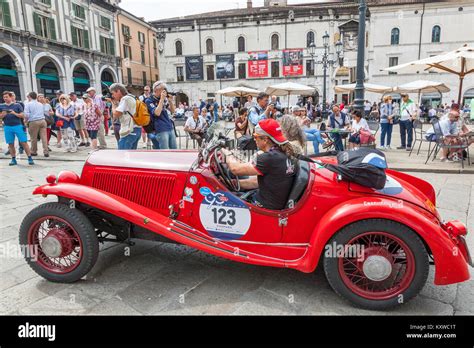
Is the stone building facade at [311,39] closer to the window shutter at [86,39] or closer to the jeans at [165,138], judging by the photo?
the window shutter at [86,39]

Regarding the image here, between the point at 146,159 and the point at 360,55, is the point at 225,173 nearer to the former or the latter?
the point at 146,159

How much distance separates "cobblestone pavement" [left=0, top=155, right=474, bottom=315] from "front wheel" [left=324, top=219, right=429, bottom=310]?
13cm

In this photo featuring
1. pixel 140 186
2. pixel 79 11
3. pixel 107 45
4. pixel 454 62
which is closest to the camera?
pixel 140 186

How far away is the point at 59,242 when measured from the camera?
8.99 feet

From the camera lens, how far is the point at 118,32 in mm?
35812

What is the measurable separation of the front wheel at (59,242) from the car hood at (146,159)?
1.75 ft

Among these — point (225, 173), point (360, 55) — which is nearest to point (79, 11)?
point (360, 55)

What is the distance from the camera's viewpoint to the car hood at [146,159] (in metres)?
2.90

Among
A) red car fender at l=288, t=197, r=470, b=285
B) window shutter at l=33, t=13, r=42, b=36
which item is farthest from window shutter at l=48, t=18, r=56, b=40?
red car fender at l=288, t=197, r=470, b=285

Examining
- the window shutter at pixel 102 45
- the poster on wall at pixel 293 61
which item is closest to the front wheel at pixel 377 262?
the window shutter at pixel 102 45

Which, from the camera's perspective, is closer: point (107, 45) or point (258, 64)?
point (107, 45)

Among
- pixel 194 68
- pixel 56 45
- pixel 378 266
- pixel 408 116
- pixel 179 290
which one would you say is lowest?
pixel 179 290

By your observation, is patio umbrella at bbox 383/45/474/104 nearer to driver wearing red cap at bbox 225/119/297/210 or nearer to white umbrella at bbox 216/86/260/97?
driver wearing red cap at bbox 225/119/297/210

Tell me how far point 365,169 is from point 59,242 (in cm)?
246
